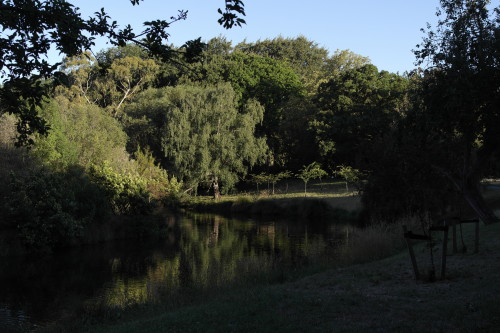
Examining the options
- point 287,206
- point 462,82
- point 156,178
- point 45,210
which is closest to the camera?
point 462,82

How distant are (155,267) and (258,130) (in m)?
38.9

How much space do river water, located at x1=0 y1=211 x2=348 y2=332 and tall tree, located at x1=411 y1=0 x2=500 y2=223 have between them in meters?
5.98

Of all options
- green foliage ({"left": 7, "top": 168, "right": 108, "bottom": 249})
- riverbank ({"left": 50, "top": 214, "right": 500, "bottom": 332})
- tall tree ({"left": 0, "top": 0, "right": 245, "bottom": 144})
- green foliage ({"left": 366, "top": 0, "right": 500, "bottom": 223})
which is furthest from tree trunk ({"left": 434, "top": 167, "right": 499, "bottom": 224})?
green foliage ({"left": 7, "top": 168, "right": 108, "bottom": 249})

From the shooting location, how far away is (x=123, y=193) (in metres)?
34.2

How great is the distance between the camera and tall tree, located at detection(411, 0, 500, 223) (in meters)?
13.6

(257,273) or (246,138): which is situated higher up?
(246,138)

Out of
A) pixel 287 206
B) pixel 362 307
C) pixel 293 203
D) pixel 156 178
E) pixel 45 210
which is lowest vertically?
pixel 362 307

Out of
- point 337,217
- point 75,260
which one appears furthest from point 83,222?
point 337,217

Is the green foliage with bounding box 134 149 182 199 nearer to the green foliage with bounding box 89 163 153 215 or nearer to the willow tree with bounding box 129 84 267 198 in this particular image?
the willow tree with bounding box 129 84 267 198

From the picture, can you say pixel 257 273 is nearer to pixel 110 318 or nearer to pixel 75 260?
pixel 110 318

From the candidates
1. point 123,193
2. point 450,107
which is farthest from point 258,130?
point 450,107

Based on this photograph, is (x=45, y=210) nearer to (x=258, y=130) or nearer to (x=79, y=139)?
(x=79, y=139)

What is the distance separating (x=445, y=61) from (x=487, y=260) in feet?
21.1

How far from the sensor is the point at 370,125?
159 feet
